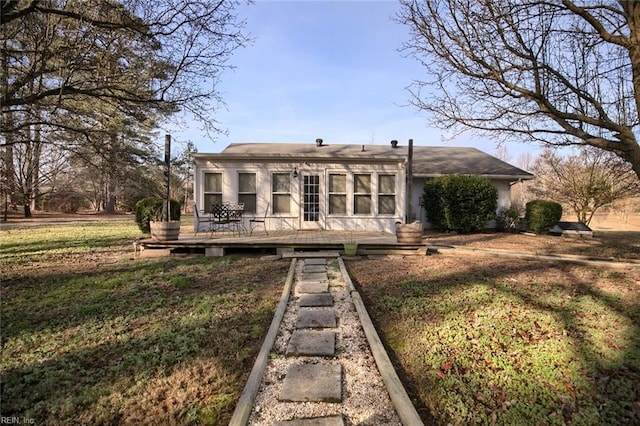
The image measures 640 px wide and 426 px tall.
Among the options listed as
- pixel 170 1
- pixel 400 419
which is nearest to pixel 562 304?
pixel 400 419

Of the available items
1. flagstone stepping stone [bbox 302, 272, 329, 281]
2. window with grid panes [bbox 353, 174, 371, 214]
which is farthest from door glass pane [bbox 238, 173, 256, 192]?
flagstone stepping stone [bbox 302, 272, 329, 281]

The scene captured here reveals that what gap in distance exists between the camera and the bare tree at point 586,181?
44.9 ft

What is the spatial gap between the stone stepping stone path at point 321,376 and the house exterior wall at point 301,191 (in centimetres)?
661

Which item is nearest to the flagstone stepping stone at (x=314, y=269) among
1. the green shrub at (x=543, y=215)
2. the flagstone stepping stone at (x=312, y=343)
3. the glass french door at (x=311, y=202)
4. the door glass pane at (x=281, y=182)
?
the flagstone stepping stone at (x=312, y=343)

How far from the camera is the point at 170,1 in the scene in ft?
19.7

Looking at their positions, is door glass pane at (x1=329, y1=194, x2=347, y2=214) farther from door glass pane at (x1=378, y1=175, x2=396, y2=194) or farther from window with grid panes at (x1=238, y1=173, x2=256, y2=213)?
window with grid panes at (x1=238, y1=173, x2=256, y2=213)

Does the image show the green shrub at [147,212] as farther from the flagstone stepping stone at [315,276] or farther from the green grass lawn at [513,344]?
the green grass lawn at [513,344]

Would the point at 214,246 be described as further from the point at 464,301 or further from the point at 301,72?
the point at 301,72

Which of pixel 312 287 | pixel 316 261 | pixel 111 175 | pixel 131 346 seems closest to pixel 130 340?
pixel 131 346

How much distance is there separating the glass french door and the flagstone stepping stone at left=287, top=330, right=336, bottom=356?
740 centimetres

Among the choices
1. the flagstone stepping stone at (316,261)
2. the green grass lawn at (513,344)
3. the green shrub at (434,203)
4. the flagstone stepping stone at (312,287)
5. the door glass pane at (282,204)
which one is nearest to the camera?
the green grass lawn at (513,344)

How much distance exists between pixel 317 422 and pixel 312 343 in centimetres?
112

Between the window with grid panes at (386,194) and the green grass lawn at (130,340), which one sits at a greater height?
the window with grid panes at (386,194)

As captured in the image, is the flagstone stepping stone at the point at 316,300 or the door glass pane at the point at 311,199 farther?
the door glass pane at the point at 311,199
